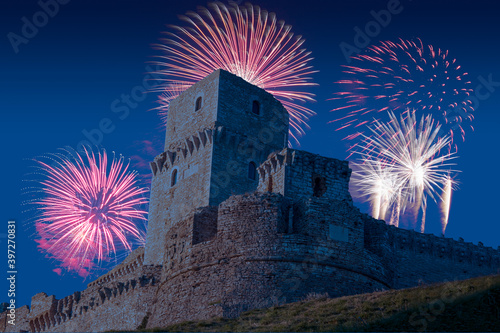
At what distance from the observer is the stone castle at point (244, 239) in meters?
31.0

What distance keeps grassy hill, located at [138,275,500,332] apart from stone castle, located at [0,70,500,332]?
2751 mm

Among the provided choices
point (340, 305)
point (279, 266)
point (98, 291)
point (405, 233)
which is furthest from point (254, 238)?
point (98, 291)

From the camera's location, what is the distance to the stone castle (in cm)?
3102

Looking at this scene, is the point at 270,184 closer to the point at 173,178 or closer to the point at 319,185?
the point at 319,185

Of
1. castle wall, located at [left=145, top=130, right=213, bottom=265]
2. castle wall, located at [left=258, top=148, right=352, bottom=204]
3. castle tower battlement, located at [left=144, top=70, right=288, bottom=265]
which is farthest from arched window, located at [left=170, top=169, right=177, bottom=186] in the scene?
castle wall, located at [left=258, top=148, right=352, bottom=204]

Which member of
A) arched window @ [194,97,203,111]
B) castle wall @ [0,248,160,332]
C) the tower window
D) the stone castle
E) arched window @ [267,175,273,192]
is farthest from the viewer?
→ arched window @ [194,97,203,111]

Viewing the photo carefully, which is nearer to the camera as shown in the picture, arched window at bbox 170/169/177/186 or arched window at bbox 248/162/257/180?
arched window at bbox 248/162/257/180

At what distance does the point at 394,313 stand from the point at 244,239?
9496mm

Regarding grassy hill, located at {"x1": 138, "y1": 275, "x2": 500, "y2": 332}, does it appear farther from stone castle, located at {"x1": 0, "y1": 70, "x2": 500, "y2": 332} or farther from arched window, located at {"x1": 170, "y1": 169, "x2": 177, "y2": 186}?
arched window, located at {"x1": 170, "y1": 169, "x2": 177, "y2": 186}

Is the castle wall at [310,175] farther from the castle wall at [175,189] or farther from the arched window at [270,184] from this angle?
the castle wall at [175,189]

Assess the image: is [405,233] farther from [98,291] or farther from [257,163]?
[98,291]

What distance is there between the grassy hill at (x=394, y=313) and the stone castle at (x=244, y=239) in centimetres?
275

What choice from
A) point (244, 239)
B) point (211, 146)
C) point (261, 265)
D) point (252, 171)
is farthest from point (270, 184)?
point (252, 171)

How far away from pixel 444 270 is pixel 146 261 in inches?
776
